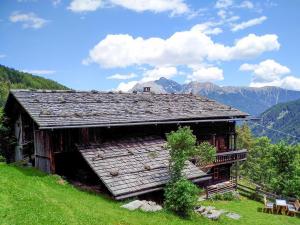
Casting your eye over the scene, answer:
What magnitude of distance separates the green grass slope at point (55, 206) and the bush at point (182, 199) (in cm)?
66

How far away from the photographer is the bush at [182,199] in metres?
20.5

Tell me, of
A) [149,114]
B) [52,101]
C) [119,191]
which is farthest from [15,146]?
[119,191]

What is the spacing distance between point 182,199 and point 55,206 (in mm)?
7162

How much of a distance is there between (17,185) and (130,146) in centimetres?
926

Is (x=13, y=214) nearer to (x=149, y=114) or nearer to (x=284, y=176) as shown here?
(x=149, y=114)

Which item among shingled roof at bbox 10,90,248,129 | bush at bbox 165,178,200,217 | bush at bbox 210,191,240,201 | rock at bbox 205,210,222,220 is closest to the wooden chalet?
shingled roof at bbox 10,90,248,129

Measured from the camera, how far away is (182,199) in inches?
808

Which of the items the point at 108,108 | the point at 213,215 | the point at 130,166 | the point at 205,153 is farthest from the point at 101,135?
the point at 213,215

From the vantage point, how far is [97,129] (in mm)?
25906

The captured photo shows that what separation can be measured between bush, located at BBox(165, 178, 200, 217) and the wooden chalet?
57.2 inches

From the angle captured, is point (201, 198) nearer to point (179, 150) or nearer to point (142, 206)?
point (179, 150)

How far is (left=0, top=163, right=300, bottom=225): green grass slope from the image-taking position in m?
15.3

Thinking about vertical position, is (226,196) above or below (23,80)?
below

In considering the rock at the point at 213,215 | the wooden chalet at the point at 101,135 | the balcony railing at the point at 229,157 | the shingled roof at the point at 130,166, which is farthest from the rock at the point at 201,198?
the rock at the point at 213,215
